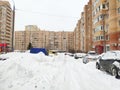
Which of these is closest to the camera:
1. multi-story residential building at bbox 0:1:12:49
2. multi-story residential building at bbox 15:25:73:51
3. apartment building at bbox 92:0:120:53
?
apartment building at bbox 92:0:120:53

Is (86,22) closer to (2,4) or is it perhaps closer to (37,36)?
(2,4)

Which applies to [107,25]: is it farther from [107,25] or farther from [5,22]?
[5,22]

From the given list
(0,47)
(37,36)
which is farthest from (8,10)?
(0,47)

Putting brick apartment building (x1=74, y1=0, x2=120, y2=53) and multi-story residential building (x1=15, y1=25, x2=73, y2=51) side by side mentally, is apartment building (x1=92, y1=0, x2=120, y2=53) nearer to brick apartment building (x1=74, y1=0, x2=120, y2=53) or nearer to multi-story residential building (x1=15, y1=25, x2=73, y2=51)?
brick apartment building (x1=74, y1=0, x2=120, y2=53)

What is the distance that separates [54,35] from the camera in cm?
16550

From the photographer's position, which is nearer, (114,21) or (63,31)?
(114,21)

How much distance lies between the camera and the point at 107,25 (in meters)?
47.2

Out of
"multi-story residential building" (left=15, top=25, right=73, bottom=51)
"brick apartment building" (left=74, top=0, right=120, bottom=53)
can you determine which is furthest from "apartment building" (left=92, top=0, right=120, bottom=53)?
"multi-story residential building" (left=15, top=25, right=73, bottom=51)

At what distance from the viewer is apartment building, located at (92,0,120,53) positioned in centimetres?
3959

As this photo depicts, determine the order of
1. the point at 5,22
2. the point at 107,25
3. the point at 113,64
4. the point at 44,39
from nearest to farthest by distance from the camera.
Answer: the point at 113,64 → the point at 107,25 → the point at 5,22 → the point at 44,39

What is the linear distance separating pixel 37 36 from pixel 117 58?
153 m

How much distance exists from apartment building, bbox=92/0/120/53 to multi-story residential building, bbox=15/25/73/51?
10979 centimetres

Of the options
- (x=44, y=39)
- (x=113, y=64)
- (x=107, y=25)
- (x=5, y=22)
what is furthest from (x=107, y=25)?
(x=44, y=39)

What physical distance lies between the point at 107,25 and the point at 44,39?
386 ft
